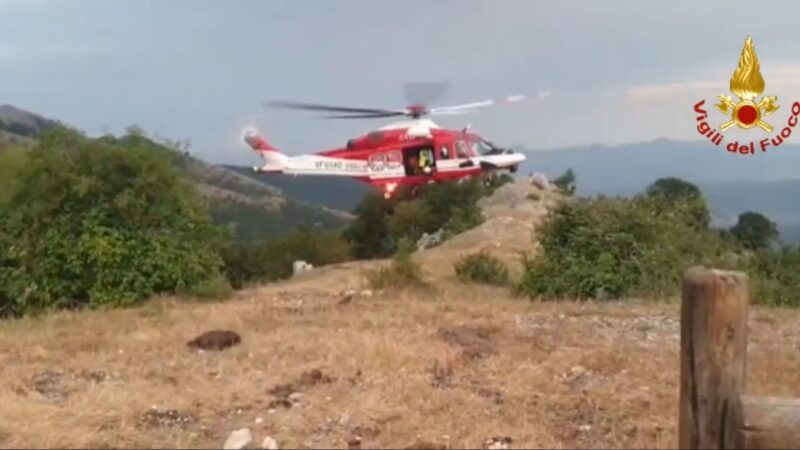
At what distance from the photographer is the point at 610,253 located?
12211mm

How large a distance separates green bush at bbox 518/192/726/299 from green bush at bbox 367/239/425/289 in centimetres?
147

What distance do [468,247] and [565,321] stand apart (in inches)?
506

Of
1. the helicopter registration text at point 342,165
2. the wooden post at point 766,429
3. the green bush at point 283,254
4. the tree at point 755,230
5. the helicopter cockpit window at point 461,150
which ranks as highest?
the helicopter cockpit window at point 461,150

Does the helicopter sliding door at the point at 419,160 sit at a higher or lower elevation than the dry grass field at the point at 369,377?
higher

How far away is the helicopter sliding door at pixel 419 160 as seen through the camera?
1559 centimetres

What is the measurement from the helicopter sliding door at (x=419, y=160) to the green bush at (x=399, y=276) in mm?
2271

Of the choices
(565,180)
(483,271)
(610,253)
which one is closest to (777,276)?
(610,253)

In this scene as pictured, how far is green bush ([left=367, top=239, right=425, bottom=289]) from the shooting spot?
12883mm

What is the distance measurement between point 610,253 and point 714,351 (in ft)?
30.0

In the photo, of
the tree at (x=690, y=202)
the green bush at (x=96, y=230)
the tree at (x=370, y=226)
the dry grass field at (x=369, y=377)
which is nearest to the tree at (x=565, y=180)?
the tree at (x=370, y=226)

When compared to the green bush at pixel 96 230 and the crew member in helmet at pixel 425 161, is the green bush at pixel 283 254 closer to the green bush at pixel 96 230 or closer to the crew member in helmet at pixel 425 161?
the crew member in helmet at pixel 425 161

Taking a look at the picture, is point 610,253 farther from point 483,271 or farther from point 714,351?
point 714,351

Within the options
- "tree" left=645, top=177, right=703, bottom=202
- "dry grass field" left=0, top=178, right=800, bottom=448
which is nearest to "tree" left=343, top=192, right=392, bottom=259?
"tree" left=645, top=177, right=703, bottom=202

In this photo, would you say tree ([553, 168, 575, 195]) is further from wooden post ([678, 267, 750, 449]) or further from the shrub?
wooden post ([678, 267, 750, 449])
